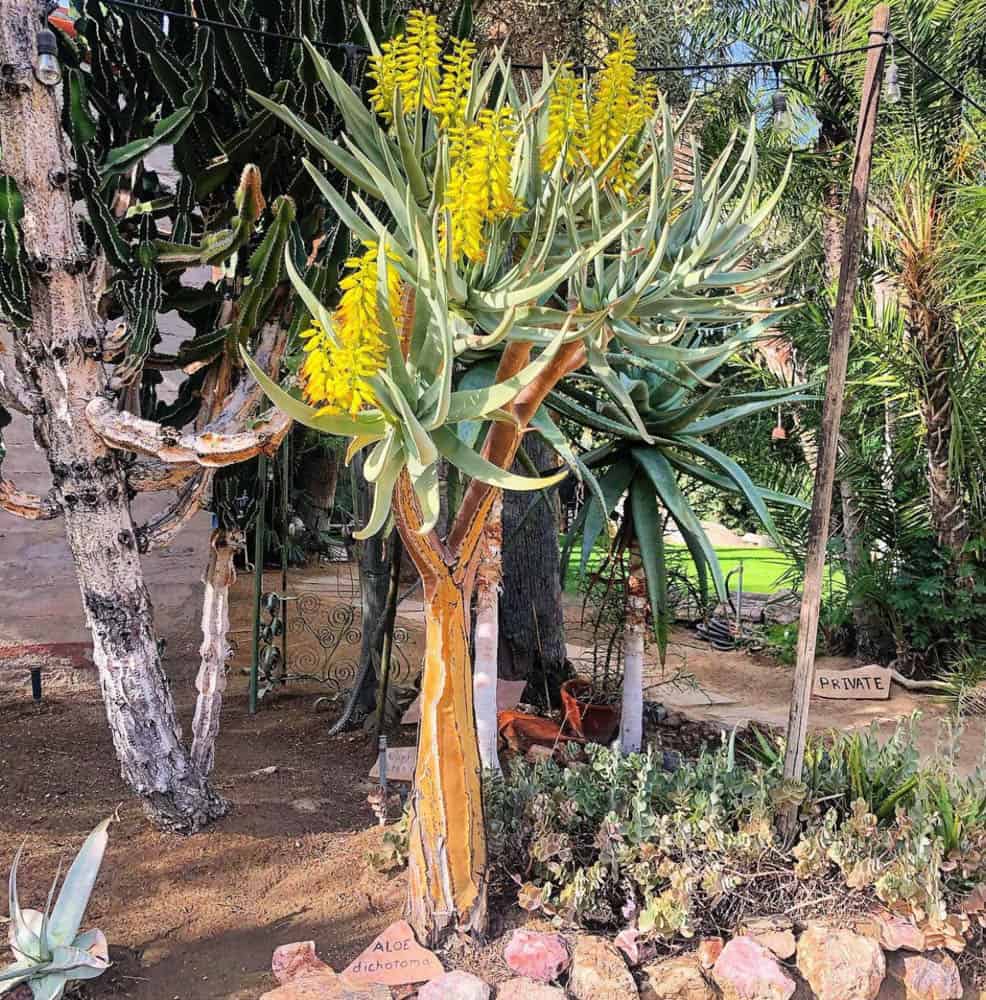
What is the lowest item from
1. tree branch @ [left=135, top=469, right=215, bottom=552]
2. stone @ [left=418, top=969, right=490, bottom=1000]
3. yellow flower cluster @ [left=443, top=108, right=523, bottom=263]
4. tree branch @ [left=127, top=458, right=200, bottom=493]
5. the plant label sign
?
the plant label sign

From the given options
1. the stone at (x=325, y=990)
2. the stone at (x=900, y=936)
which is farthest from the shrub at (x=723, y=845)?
the stone at (x=325, y=990)

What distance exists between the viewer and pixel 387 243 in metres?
2.22

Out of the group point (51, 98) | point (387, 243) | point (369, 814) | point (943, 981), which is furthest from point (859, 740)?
point (51, 98)

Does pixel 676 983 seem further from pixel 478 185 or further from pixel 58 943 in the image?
pixel 478 185

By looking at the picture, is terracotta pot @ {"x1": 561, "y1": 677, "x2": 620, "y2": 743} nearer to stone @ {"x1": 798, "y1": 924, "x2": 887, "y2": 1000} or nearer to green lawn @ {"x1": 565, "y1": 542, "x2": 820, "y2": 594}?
stone @ {"x1": 798, "y1": 924, "x2": 887, "y2": 1000}

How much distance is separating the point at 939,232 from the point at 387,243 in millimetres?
5655

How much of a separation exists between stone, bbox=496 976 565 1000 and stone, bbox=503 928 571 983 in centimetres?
3

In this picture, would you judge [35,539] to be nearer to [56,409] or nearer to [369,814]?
[56,409]

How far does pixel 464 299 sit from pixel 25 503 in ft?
6.07

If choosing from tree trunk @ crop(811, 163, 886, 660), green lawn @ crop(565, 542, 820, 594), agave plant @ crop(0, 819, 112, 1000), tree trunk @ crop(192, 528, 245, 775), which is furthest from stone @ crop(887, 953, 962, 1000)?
green lawn @ crop(565, 542, 820, 594)

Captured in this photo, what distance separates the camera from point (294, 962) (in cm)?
255

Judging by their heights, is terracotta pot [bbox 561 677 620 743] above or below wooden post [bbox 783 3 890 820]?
below

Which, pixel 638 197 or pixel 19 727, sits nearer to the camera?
pixel 638 197

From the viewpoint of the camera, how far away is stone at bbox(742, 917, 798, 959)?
2.69m
